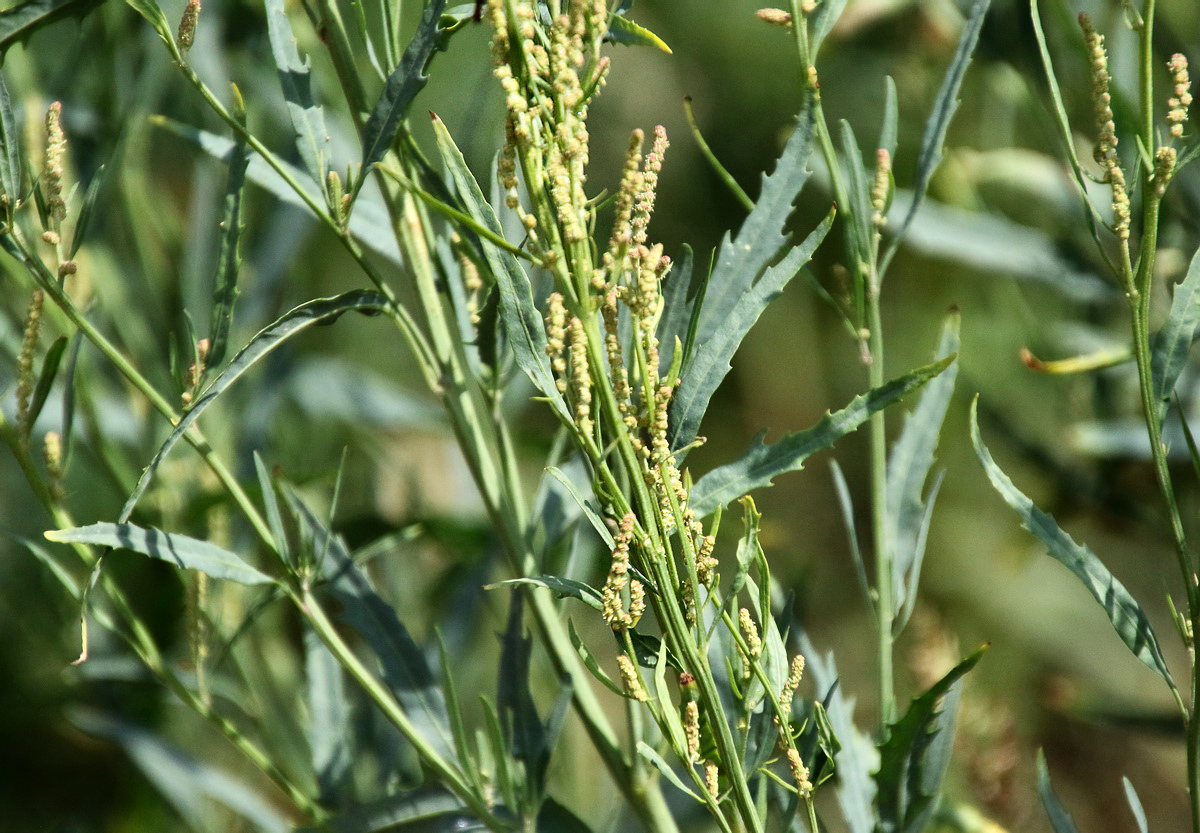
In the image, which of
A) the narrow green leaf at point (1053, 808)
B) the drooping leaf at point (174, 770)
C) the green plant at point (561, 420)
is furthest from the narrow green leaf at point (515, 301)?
the drooping leaf at point (174, 770)

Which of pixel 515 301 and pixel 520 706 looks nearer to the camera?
pixel 515 301

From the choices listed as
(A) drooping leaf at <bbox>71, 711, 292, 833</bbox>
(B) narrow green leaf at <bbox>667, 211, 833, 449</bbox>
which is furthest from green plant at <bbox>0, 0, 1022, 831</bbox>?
(A) drooping leaf at <bbox>71, 711, 292, 833</bbox>

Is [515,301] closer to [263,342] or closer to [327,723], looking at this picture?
[263,342]

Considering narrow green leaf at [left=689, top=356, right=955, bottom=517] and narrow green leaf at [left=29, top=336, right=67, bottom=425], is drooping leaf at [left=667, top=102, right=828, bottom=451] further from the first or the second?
narrow green leaf at [left=29, top=336, right=67, bottom=425]

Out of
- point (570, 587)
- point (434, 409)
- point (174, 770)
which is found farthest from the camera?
point (434, 409)

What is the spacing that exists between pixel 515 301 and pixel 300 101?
0.41ft

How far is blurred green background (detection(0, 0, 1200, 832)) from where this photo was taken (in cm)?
62

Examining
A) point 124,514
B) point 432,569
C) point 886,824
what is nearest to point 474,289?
point 124,514

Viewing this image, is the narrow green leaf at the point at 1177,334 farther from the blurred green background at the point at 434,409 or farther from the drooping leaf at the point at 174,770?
the drooping leaf at the point at 174,770

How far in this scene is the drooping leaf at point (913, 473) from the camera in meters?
0.40

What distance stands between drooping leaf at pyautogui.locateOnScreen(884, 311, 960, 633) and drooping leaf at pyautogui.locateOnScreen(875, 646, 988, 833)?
44 mm

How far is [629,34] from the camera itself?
Answer: 337 millimetres

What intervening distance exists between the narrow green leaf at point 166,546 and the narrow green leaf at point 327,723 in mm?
110

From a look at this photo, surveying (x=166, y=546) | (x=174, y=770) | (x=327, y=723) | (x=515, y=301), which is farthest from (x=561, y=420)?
(x=174, y=770)
